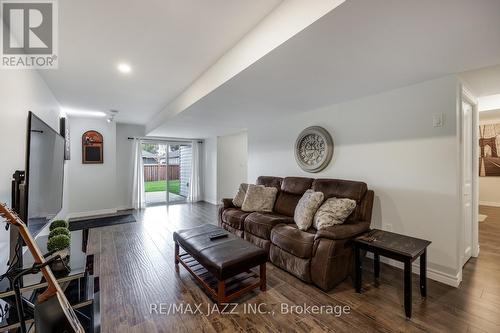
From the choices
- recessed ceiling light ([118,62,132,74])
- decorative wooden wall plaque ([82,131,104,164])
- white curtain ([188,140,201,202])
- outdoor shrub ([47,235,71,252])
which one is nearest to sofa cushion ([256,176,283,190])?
recessed ceiling light ([118,62,132,74])

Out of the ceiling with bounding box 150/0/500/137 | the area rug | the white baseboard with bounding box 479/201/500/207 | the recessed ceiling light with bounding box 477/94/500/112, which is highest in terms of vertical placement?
the recessed ceiling light with bounding box 477/94/500/112

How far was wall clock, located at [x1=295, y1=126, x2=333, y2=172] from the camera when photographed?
10.8 feet

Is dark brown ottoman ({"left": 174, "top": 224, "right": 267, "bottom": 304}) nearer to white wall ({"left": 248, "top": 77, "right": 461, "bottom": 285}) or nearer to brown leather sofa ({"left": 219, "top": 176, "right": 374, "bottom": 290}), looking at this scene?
brown leather sofa ({"left": 219, "top": 176, "right": 374, "bottom": 290})

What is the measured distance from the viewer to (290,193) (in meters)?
3.49

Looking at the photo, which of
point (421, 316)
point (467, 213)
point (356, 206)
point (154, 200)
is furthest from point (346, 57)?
point (154, 200)

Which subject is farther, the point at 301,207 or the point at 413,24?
the point at 301,207

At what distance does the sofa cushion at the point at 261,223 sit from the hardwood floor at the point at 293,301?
0.42 metres

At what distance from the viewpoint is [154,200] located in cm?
Answer: 693

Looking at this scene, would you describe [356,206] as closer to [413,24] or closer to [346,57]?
[346,57]

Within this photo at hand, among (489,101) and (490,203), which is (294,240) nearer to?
(489,101)

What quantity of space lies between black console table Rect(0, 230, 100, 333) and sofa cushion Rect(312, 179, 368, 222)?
2.55 metres

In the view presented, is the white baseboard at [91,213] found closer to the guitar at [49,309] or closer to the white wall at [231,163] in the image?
the white wall at [231,163]

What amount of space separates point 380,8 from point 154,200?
7.13 meters

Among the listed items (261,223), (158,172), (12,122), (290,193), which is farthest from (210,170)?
(12,122)
